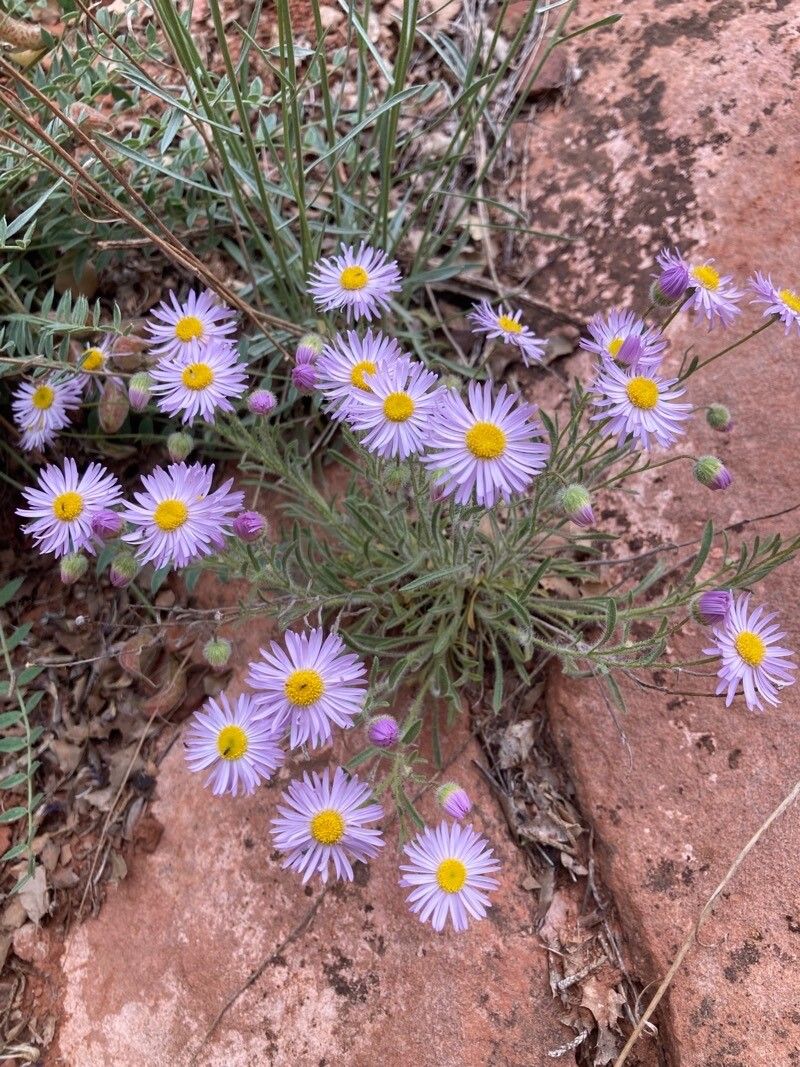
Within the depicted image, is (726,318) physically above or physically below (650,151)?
below

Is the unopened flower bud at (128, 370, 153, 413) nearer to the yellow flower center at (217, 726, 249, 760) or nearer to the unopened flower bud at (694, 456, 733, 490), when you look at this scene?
the yellow flower center at (217, 726, 249, 760)

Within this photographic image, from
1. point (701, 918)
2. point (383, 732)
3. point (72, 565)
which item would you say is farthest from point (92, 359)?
point (701, 918)

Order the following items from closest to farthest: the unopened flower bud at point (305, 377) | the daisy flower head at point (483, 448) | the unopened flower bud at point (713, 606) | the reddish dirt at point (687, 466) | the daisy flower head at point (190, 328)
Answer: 1. the daisy flower head at point (483, 448)
2. the unopened flower bud at point (713, 606)
3. the reddish dirt at point (687, 466)
4. the unopened flower bud at point (305, 377)
5. the daisy flower head at point (190, 328)

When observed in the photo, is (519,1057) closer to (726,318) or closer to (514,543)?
(514,543)

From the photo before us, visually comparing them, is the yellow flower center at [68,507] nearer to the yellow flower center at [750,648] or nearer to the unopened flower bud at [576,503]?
the unopened flower bud at [576,503]

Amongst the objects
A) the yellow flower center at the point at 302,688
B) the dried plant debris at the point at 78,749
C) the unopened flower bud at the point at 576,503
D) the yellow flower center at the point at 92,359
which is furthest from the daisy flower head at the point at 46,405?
the unopened flower bud at the point at 576,503

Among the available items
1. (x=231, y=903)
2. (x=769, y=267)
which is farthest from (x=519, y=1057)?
(x=769, y=267)
